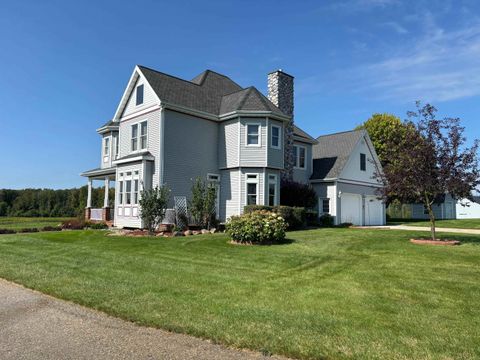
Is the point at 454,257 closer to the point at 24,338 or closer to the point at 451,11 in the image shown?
the point at 451,11

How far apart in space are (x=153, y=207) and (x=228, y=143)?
622 centimetres

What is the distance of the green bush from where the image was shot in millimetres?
18469

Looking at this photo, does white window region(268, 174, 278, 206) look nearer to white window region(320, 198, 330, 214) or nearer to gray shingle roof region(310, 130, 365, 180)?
gray shingle roof region(310, 130, 365, 180)

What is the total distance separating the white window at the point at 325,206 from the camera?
25.1 meters

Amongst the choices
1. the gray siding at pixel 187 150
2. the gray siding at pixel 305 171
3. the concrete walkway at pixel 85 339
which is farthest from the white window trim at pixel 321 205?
the concrete walkway at pixel 85 339

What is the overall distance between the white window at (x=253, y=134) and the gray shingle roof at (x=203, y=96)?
966mm

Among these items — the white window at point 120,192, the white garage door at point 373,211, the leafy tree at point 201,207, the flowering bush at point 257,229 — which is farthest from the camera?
the white garage door at point 373,211

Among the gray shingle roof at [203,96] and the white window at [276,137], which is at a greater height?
the gray shingle roof at [203,96]

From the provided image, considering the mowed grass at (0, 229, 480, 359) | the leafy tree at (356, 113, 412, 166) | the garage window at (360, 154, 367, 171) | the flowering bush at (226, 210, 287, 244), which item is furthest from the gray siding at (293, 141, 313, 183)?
the leafy tree at (356, 113, 412, 166)

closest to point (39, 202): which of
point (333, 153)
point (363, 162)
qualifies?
point (333, 153)

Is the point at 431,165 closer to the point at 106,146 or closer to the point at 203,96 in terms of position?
the point at 203,96

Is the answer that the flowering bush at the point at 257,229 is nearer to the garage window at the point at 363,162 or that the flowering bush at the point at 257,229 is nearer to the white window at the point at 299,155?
the white window at the point at 299,155

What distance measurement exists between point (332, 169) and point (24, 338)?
2287 centimetres

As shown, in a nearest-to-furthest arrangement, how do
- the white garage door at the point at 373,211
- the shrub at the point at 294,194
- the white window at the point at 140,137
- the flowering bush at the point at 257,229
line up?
the flowering bush at the point at 257,229, the white window at the point at 140,137, the shrub at the point at 294,194, the white garage door at the point at 373,211
